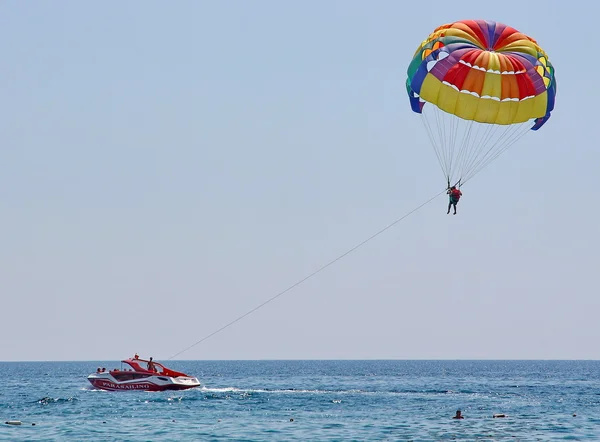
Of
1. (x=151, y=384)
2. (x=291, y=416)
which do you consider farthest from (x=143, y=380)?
(x=291, y=416)

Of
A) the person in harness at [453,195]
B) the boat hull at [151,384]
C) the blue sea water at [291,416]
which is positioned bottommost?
the blue sea water at [291,416]

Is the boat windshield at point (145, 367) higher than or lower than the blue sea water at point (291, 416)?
higher

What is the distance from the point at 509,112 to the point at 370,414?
62.2ft

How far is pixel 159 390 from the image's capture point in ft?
223

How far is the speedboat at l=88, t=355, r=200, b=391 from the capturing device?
67.9 meters

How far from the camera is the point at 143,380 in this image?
67938 mm

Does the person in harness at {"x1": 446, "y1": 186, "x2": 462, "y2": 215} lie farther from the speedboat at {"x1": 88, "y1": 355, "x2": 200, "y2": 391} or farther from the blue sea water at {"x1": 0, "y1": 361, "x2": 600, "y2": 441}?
the speedboat at {"x1": 88, "y1": 355, "x2": 200, "y2": 391}

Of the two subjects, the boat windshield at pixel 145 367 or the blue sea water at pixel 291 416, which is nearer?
the blue sea water at pixel 291 416

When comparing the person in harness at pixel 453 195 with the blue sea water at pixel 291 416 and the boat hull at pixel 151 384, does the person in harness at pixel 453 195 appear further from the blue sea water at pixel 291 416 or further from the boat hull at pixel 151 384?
the boat hull at pixel 151 384

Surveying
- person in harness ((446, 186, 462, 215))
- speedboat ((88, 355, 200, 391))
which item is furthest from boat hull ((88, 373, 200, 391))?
person in harness ((446, 186, 462, 215))

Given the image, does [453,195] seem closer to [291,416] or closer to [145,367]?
[291,416]

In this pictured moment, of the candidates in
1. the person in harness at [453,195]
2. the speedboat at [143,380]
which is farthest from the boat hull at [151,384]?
the person in harness at [453,195]

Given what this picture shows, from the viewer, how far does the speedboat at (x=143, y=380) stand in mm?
67938

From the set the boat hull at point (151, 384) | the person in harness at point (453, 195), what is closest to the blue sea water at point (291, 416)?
the boat hull at point (151, 384)
